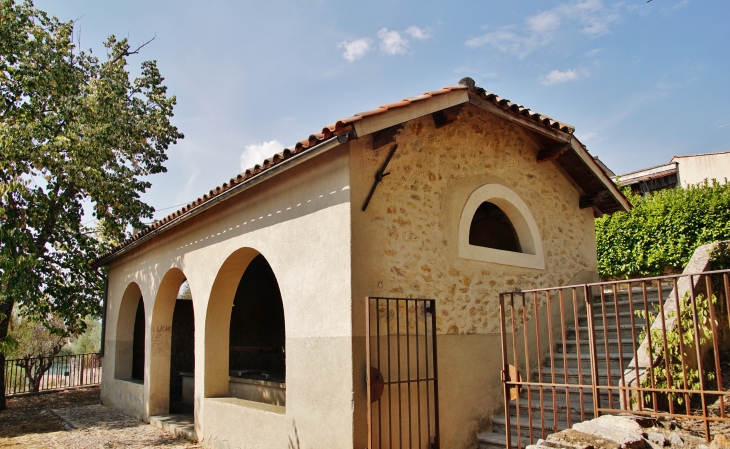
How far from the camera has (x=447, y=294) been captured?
6.45m

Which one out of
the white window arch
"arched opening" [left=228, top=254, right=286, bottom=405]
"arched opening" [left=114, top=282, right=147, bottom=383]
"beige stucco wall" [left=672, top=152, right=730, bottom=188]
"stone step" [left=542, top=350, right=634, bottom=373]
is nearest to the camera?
Answer: "stone step" [left=542, top=350, right=634, bottom=373]

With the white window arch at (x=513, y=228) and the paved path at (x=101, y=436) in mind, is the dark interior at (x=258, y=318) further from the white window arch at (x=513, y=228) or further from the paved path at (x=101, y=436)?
the white window arch at (x=513, y=228)

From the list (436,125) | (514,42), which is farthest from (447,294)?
(514,42)

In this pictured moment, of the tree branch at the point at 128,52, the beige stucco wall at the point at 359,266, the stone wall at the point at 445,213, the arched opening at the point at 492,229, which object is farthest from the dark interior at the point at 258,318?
the stone wall at the point at 445,213

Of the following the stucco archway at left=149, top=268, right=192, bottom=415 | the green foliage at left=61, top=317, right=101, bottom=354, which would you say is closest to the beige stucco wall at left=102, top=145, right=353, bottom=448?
the stucco archway at left=149, top=268, right=192, bottom=415

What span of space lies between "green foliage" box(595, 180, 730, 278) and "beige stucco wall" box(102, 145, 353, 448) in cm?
975

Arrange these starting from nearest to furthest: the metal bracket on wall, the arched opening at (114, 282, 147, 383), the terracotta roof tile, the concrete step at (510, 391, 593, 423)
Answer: the terracotta roof tile, the metal bracket on wall, the concrete step at (510, 391, 593, 423), the arched opening at (114, 282, 147, 383)

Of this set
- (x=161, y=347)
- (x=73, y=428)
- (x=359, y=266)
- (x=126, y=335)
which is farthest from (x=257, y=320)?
(x=359, y=266)

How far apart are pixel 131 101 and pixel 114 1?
6068mm

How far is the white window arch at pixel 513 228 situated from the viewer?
22.6 feet

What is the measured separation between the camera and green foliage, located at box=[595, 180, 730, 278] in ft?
39.2

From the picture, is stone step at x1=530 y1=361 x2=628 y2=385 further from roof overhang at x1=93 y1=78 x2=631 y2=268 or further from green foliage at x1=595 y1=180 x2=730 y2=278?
green foliage at x1=595 y1=180 x2=730 y2=278

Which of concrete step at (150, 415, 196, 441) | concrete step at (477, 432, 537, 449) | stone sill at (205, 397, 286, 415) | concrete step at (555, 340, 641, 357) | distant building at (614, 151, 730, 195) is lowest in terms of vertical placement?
concrete step at (150, 415, 196, 441)

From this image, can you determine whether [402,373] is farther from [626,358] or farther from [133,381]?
[133,381]
